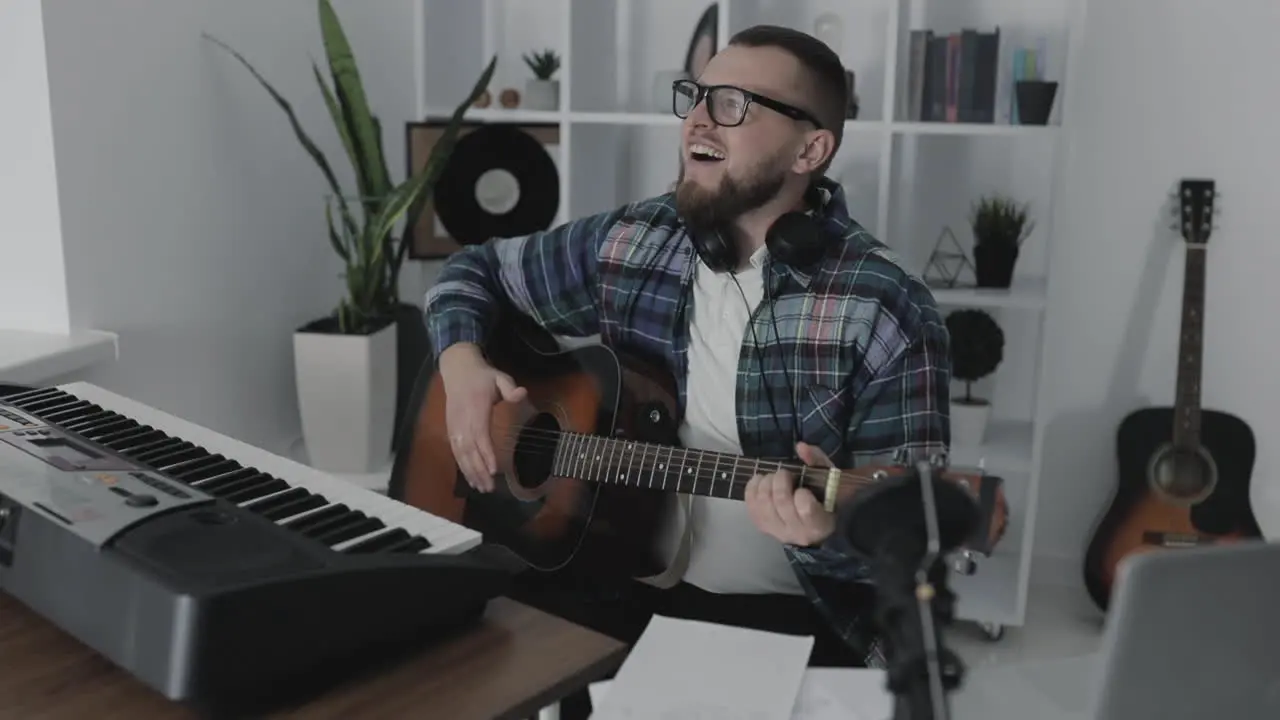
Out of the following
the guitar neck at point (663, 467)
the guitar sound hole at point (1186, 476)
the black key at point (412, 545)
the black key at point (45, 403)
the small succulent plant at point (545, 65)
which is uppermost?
the small succulent plant at point (545, 65)

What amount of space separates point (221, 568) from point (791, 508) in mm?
638

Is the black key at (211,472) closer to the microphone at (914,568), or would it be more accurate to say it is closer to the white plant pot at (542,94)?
the microphone at (914,568)

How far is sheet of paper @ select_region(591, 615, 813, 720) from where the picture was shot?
37.5 inches

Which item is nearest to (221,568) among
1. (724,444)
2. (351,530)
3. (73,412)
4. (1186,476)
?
(351,530)

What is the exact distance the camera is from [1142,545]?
8.34 feet

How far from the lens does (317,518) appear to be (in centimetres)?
97

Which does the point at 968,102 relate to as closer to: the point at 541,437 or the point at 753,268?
the point at 753,268

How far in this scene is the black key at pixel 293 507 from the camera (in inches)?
38.3

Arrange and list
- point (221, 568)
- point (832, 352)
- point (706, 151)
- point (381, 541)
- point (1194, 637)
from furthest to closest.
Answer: point (706, 151) < point (832, 352) < point (381, 541) < point (221, 568) < point (1194, 637)

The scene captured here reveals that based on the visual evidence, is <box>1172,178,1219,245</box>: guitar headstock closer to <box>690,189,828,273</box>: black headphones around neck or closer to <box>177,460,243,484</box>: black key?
<box>690,189,828,273</box>: black headphones around neck

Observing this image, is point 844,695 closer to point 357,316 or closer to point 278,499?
point 278,499

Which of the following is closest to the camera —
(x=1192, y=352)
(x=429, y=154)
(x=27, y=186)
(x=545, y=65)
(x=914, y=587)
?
(x=914, y=587)

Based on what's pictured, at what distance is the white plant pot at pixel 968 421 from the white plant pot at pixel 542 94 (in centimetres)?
116

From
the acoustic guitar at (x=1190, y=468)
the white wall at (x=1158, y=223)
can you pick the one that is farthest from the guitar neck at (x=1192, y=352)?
the white wall at (x=1158, y=223)
